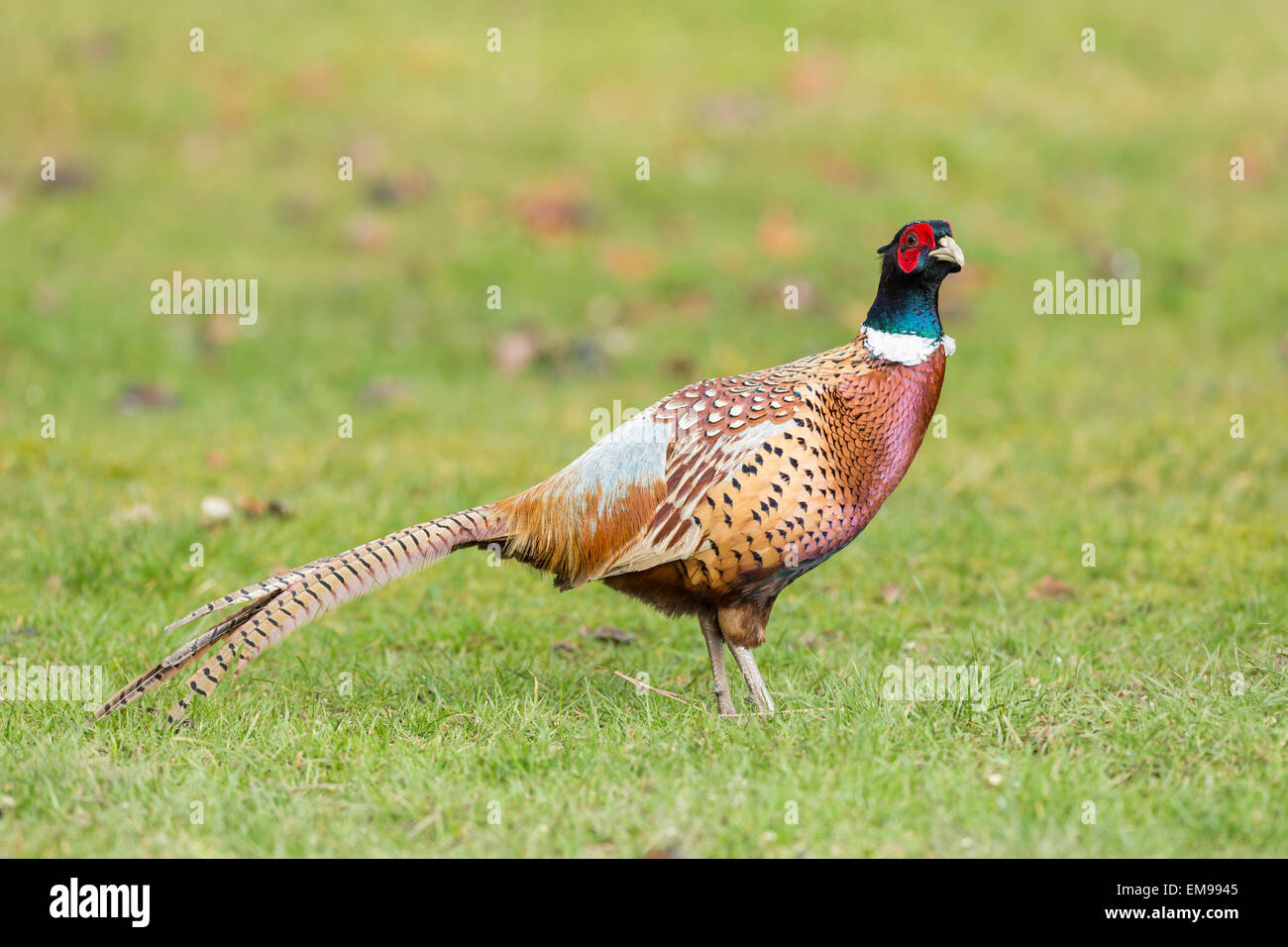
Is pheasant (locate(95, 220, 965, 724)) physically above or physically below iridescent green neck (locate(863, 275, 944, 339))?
below

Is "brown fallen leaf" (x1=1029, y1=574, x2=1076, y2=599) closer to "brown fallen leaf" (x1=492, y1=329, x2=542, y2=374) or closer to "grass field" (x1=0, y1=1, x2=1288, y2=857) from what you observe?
"grass field" (x1=0, y1=1, x2=1288, y2=857)

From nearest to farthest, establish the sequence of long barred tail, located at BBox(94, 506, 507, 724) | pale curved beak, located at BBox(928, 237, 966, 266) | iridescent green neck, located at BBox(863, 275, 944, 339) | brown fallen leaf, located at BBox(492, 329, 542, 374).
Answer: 1. long barred tail, located at BBox(94, 506, 507, 724)
2. pale curved beak, located at BBox(928, 237, 966, 266)
3. iridescent green neck, located at BBox(863, 275, 944, 339)
4. brown fallen leaf, located at BBox(492, 329, 542, 374)

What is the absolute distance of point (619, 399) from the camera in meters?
8.19

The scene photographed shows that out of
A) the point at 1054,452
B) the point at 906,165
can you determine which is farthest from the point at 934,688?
the point at 906,165

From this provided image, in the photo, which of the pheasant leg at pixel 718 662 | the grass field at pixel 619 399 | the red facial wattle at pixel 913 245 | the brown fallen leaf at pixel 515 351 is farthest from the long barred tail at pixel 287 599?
the brown fallen leaf at pixel 515 351

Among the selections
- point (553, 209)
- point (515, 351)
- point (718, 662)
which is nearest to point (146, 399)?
point (515, 351)

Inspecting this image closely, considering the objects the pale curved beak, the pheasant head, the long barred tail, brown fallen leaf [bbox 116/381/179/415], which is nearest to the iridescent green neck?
the pheasant head

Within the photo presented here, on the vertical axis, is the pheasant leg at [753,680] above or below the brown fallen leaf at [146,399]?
below

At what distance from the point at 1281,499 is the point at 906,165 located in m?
4.86

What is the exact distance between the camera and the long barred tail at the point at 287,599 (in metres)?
4.11

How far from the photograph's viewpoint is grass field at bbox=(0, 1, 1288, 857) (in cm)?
379

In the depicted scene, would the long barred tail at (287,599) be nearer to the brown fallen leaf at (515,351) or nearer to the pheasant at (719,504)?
the pheasant at (719,504)

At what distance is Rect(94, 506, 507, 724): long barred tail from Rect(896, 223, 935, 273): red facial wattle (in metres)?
1.57
